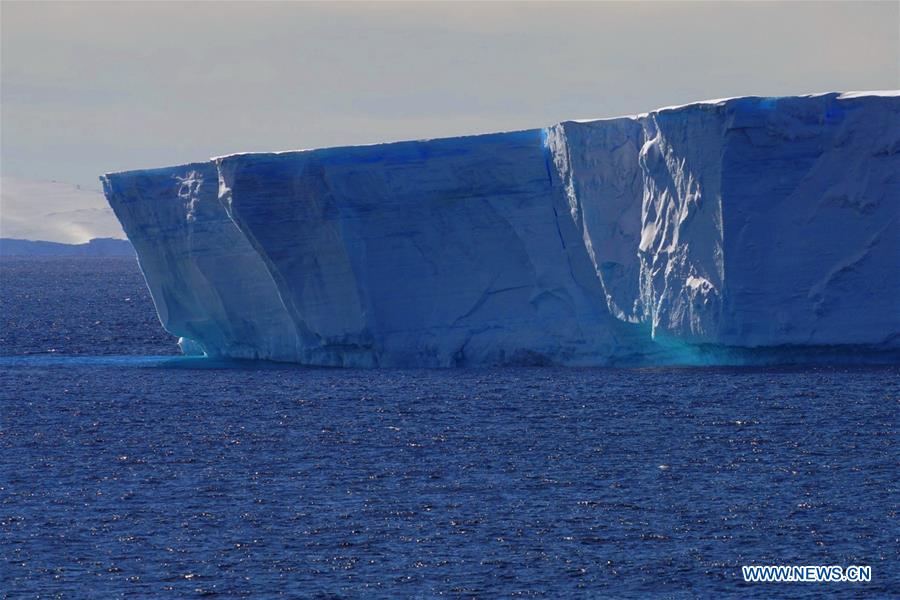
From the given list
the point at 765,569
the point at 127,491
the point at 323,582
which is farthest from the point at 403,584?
the point at 127,491

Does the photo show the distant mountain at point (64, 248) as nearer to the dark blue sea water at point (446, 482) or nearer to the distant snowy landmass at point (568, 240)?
the distant snowy landmass at point (568, 240)

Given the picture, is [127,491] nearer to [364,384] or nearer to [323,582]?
[323,582]

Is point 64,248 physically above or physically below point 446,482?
above

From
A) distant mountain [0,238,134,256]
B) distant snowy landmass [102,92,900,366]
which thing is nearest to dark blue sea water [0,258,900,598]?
distant snowy landmass [102,92,900,366]

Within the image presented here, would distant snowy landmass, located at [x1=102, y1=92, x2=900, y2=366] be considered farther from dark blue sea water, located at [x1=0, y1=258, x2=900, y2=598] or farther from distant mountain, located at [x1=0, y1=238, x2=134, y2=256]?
distant mountain, located at [x1=0, y1=238, x2=134, y2=256]

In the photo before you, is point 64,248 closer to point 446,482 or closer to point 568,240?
point 568,240

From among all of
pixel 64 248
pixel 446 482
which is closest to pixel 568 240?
pixel 446 482
